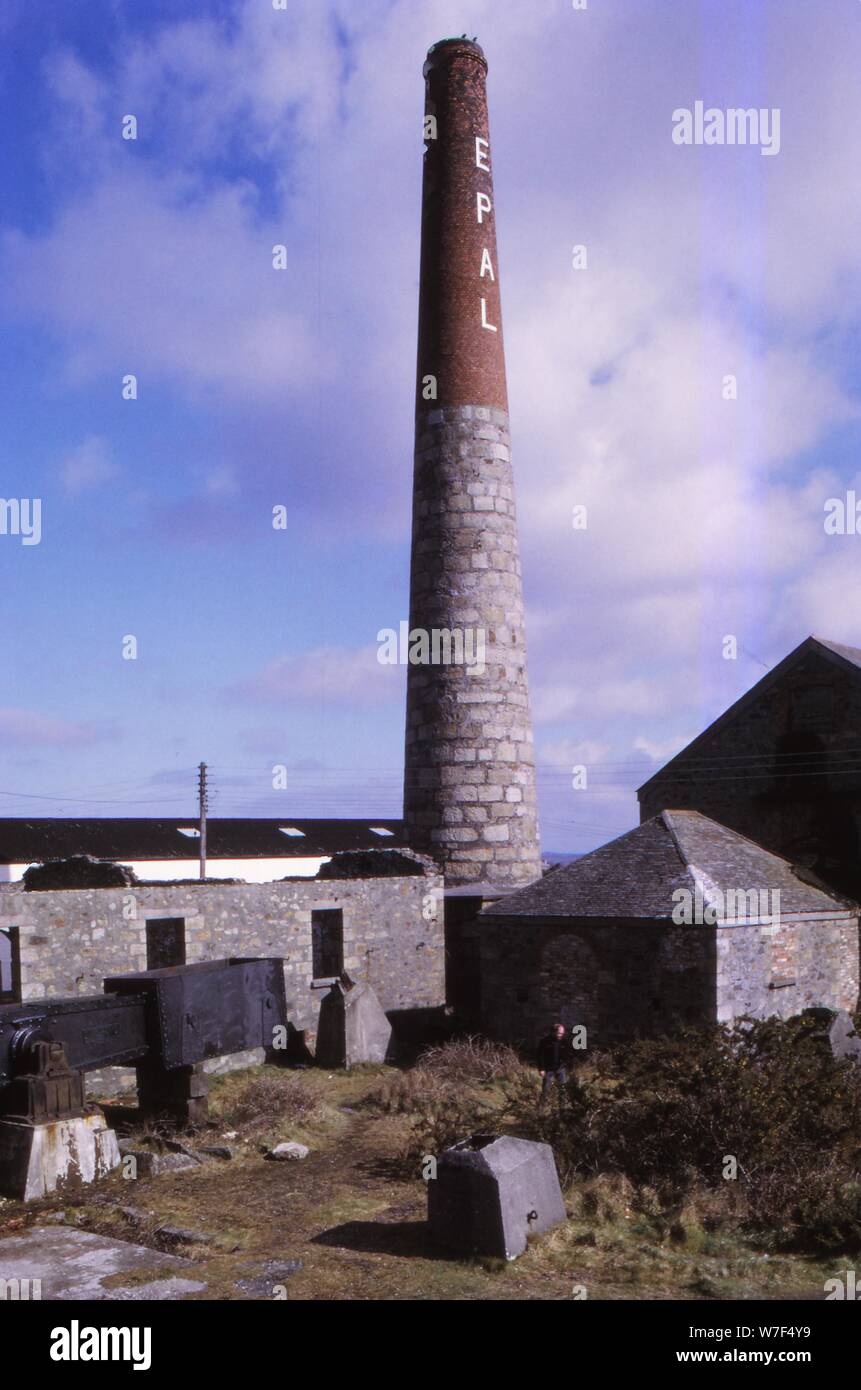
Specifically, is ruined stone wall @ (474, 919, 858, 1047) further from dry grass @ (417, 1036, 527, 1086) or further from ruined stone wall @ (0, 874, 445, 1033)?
ruined stone wall @ (0, 874, 445, 1033)

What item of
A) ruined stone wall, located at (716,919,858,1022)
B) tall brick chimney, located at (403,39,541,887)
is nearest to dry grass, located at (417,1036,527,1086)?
ruined stone wall, located at (716,919,858,1022)

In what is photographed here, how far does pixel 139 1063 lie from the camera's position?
457 inches

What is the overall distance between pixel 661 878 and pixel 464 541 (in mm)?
7190

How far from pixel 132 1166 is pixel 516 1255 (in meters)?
3.89

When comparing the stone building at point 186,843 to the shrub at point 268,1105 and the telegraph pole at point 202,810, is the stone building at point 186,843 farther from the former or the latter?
the shrub at point 268,1105

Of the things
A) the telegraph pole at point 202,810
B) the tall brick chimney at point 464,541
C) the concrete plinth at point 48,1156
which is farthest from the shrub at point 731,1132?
the telegraph pole at point 202,810

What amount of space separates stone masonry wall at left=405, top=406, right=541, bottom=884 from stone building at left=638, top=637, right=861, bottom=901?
457 centimetres

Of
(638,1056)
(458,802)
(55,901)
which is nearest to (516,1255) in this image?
(638,1056)

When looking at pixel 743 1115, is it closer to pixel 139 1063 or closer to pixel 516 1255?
pixel 516 1255

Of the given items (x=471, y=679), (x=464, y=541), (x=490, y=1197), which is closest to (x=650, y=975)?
(x=471, y=679)

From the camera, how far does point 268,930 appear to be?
1695 cm

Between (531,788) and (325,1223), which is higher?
(531,788)

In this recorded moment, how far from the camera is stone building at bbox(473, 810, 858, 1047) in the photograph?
51.6 ft
